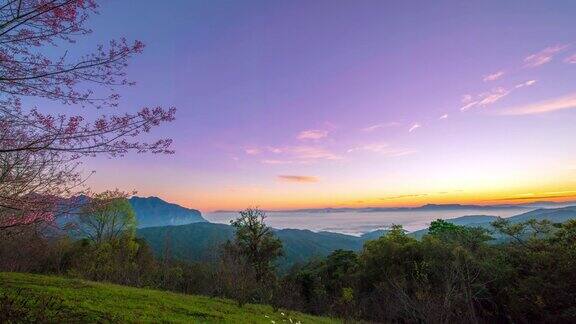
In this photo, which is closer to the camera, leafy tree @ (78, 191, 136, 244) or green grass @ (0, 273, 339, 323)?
green grass @ (0, 273, 339, 323)

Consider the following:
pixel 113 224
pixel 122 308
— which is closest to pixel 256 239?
pixel 113 224

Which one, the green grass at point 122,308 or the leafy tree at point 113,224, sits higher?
the leafy tree at point 113,224

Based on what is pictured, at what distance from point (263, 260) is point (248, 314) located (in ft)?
106

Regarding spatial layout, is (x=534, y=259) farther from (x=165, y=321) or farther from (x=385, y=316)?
(x=165, y=321)

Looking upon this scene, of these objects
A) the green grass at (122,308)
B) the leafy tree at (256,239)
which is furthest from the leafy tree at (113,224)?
the green grass at (122,308)

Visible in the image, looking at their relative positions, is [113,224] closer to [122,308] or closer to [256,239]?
[256,239]

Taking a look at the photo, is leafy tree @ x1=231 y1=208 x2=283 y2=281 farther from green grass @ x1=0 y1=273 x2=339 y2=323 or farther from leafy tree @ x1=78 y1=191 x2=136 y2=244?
green grass @ x1=0 y1=273 x2=339 y2=323

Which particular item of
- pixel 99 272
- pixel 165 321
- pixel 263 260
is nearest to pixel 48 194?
pixel 165 321

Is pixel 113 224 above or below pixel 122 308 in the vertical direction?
above

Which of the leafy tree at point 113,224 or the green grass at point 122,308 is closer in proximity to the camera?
the green grass at point 122,308

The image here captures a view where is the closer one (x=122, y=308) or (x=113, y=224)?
(x=122, y=308)

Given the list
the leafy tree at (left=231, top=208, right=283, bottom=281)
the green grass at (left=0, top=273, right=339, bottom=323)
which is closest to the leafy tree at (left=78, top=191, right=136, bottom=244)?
the leafy tree at (left=231, top=208, right=283, bottom=281)

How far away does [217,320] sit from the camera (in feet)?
47.0

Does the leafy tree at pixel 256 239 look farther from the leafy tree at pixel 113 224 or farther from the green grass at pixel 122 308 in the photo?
the green grass at pixel 122 308
